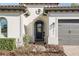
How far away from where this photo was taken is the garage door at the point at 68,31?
19344mm

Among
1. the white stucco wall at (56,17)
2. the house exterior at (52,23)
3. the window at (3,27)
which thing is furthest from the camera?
the white stucco wall at (56,17)

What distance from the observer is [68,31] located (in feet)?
64.0

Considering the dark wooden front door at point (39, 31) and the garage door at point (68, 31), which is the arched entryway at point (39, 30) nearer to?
the dark wooden front door at point (39, 31)

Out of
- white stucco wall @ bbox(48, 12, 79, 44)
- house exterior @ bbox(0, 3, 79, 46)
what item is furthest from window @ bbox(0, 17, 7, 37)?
white stucco wall @ bbox(48, 12, 79, 44)

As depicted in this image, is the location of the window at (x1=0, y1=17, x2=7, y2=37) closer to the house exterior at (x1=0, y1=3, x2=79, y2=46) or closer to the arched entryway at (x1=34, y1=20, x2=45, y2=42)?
the house exterior at (x1=0, y1=3, x2=79, y2=46)

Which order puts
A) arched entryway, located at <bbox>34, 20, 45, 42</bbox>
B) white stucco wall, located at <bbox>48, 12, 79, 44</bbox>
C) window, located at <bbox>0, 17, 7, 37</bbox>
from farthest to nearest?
arched entryway, located at <bbox>34, 20, 45, 42</bbox> < white stucco wall, located at <bbox>48, 12, 79, 44</bbox> < window, located at <bbox>0, 17, 7, 37</bbox>

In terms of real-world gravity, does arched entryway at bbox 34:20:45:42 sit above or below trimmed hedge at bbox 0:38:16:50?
above

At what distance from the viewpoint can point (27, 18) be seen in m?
24.1

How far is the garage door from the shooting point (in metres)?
19.3

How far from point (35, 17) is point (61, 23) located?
218 inches

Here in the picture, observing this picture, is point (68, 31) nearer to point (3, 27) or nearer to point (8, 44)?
point (3, 27)

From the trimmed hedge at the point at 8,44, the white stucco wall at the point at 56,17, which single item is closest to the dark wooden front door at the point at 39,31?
the white stucco wall at the point at 56,17

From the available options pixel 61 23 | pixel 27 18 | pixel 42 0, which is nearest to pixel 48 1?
pixel 42 0

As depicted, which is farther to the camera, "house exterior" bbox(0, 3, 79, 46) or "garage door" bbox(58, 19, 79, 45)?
"garage door" bbox(58, 19, 79, 45)
